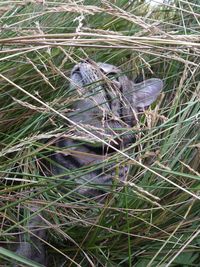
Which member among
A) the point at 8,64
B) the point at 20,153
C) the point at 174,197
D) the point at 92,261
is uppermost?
the point at 8,64

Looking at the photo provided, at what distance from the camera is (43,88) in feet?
5.78

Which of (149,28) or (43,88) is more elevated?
(149,28)

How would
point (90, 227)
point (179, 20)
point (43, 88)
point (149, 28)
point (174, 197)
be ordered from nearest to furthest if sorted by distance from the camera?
point (149, 28), point (90, 227), point (174, 197), point (43, 88), point (179, 20)

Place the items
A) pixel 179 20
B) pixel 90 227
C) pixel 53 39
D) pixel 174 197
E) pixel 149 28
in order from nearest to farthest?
pixel 53 39
pixel 149 28
pixel 90 227
pixel 174 197
pixel 179 20

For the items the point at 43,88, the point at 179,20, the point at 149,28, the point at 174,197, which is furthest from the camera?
the point at 179,20

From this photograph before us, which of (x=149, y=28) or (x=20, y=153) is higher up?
(x=149, y=28)

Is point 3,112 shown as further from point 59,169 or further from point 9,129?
point 59,169

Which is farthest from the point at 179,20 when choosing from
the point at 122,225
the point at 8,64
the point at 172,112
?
the point at 122,225

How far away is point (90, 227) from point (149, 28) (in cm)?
59

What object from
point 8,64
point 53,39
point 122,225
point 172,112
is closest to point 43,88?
point 8,64

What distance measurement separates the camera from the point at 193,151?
64.6 inches

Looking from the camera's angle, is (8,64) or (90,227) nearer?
(90,227)

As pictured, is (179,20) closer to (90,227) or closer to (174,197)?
(174,197)

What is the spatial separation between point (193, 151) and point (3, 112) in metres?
0.63
